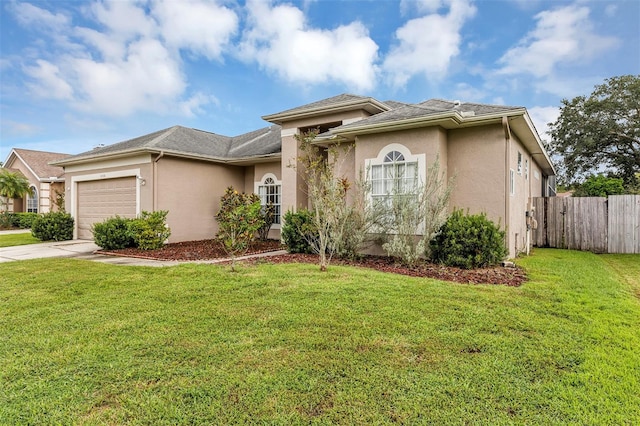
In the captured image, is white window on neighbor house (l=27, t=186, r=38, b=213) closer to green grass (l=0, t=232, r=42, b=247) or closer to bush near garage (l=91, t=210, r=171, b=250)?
green grass (l=0, t=232, r=42, b=247)

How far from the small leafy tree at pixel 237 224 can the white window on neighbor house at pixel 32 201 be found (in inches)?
893

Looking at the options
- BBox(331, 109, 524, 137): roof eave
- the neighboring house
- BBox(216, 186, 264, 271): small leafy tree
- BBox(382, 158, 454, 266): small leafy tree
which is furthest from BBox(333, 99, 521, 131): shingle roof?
the neighboring house

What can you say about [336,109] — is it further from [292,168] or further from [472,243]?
[472,243]

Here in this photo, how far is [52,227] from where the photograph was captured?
15883 millimetres

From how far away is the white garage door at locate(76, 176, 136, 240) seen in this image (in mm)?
14547

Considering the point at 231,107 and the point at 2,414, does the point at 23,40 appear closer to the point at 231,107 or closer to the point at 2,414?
the point at 231,107

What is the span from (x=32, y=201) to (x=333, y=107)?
2774 cm

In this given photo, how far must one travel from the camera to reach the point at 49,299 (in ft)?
19.4

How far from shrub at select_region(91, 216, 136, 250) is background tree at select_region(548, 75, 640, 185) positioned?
27.4 m

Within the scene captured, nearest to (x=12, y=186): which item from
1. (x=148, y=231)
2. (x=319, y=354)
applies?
(x=148, y=231)

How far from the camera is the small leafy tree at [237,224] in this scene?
909cm

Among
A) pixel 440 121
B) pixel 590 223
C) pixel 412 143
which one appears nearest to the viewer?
pixel 440 121

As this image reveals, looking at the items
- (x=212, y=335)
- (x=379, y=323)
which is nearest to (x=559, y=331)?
(x=379, y=323)

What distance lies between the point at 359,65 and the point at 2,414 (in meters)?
16.7
